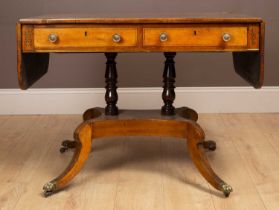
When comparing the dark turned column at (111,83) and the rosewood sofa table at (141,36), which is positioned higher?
the rosewood sofa table at (141,36)

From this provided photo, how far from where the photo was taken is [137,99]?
421 centimetres

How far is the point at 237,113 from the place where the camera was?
4.26m

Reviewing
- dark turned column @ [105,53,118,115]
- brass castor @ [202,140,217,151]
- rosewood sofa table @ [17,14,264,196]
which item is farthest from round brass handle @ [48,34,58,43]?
brass castor @ [202,140,217,151]

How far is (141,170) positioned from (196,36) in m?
0.80

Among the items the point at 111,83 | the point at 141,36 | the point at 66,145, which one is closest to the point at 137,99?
the point at 66,145

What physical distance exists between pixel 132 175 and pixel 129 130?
0.23 meters

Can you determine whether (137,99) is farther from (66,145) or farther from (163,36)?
(163,36)

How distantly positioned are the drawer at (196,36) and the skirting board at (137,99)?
1651mm

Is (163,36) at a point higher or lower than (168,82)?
higher

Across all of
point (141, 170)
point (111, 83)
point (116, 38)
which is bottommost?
point (141, 170)

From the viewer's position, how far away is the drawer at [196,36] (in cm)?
256

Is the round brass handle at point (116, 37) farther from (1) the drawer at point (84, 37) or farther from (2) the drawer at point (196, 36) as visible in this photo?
(2) the drawer at point (196, 36)

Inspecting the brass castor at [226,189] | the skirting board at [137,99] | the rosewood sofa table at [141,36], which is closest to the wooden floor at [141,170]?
the brass castor at [226,189]

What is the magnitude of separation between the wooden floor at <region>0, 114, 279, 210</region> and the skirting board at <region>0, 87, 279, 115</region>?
→ 24 centimetres
